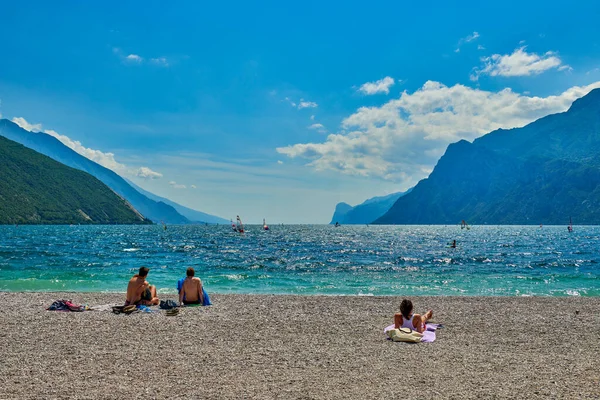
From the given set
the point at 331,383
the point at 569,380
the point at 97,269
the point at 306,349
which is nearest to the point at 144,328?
the point at 306,349

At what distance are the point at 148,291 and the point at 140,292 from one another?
0.34 m

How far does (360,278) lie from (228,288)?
10913mm

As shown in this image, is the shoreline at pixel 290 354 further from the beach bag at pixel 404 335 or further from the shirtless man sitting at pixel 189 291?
the shirtless man sitting at pixel 189 291

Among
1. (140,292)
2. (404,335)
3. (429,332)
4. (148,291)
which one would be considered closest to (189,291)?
(148,291)

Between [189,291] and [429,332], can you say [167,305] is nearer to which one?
[189,291]

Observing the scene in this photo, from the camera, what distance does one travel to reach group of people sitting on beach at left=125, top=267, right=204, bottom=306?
1723 centimetres

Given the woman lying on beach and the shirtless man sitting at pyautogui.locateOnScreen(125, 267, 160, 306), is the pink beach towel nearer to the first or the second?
the woman lying on beach

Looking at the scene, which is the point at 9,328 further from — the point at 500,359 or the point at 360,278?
the point at 360,278

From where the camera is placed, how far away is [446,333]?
13.5 m

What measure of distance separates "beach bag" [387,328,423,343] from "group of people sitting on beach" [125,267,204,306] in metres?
8.27

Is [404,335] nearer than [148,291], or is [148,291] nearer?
[404,335]

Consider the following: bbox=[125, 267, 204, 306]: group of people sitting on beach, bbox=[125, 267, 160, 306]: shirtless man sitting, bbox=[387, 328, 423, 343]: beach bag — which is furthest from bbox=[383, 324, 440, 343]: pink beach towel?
bbox=[125, 267, 160, 306]: shirtless man sitting

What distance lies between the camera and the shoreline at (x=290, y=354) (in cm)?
809

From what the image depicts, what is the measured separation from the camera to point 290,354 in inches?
419
